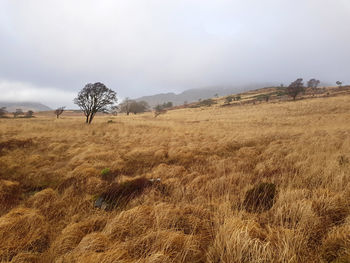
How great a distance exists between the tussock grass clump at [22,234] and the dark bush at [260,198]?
3490mm

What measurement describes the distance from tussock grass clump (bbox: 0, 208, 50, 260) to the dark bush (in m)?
3.49

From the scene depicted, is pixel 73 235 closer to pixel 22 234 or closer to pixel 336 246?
pixel 22 234

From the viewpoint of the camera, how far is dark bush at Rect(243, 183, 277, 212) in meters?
3.03

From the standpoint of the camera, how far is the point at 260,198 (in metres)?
3.28

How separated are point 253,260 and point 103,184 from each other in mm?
4364

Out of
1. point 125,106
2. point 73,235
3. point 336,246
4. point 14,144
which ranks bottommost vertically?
point 336,246

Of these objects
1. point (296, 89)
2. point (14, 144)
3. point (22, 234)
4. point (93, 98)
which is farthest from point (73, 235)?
point (296, 89)

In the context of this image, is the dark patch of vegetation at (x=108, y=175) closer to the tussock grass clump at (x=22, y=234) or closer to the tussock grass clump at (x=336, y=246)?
the tussock grass clump at (x=22, y=234)

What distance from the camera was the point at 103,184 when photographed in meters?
4.82

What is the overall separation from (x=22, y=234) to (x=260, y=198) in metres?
4.32

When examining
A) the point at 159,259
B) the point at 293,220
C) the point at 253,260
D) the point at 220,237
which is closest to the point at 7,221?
the point at 159,259

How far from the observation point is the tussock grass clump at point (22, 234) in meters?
2.15

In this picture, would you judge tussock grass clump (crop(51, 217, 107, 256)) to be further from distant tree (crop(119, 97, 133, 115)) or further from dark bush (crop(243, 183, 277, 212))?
distant tree (crop(119, 97, 133, 115))

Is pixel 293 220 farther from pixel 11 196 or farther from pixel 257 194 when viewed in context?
pixel 11 196
